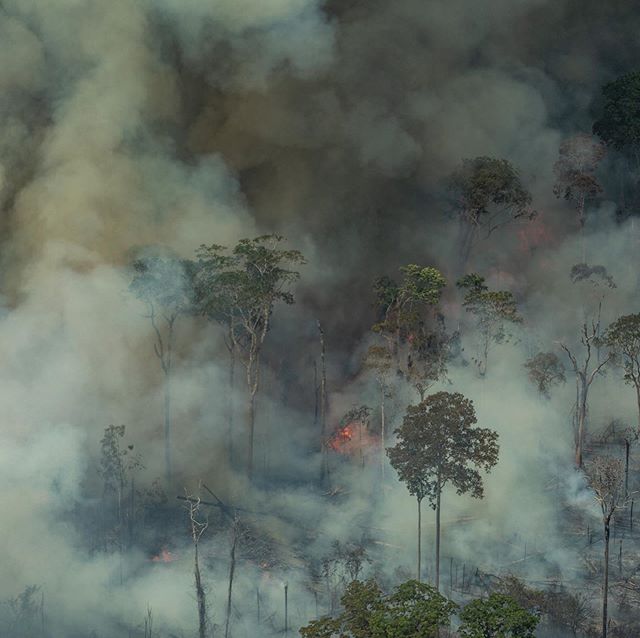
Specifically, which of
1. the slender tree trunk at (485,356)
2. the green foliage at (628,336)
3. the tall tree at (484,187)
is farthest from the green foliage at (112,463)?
the tall tree at (484,187)

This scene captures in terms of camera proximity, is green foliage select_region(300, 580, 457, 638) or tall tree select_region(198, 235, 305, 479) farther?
tall tree select_region(198, 235, 305, 479)

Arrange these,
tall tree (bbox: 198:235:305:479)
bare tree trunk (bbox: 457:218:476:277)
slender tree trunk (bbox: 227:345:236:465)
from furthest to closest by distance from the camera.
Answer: bare tree trunk (bbox: 457:218:476:277) < slender tree trunk (bbox: 227:345:236:465) < tall tree (bbox: 198:235:305:479)

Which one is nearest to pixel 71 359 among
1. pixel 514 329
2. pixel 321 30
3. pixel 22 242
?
pixel 22 242

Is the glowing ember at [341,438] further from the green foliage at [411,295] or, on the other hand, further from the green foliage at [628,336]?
the green foliage at [628,336]

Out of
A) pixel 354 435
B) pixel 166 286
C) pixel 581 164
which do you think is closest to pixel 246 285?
pixel 166 286

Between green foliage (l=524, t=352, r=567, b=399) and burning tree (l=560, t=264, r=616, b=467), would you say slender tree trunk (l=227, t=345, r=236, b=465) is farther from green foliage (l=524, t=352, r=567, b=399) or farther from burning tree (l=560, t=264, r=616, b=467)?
burning tree (l=560, t=264, r=616, b=467)

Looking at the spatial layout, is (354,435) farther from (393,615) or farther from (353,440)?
(393,615)

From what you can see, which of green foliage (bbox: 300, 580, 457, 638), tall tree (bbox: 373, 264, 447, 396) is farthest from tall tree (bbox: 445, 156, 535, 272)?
green foliage (bbox: 300, 580, 457, 638)

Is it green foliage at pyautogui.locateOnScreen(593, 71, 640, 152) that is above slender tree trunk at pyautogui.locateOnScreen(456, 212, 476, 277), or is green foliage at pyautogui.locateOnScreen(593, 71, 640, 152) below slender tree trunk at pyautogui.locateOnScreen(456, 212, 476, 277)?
above
